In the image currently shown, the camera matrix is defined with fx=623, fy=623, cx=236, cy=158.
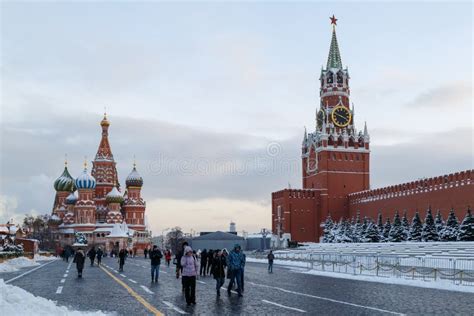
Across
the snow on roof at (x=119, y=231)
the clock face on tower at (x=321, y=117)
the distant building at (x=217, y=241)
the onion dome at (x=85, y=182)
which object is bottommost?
the distant building at (x=217, y=241)

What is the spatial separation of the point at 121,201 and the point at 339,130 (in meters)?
32.6

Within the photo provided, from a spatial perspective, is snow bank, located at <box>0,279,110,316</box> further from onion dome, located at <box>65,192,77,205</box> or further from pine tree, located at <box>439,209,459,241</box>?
onion dome, located at <box>65,192,77,205</box>

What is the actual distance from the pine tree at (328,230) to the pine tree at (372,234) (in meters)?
8.96

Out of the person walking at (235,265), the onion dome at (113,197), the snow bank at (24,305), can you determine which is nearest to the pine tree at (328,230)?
the onion dome at (113,197)

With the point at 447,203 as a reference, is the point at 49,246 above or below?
below

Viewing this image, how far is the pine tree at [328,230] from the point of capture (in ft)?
238

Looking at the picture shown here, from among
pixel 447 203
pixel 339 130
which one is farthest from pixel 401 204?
pixel 339 130

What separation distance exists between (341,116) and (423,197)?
26.4 metres

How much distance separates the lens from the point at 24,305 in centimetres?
995

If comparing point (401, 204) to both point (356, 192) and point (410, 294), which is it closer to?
point (356, 192)

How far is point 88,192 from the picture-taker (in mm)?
86438

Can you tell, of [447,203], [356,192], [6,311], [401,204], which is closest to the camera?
[6,311]

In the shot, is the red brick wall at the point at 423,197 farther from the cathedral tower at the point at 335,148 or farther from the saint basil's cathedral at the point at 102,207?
the saint basil's cathedral at the point at 102,207

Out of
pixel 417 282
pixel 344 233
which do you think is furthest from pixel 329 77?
pixel 417 282
